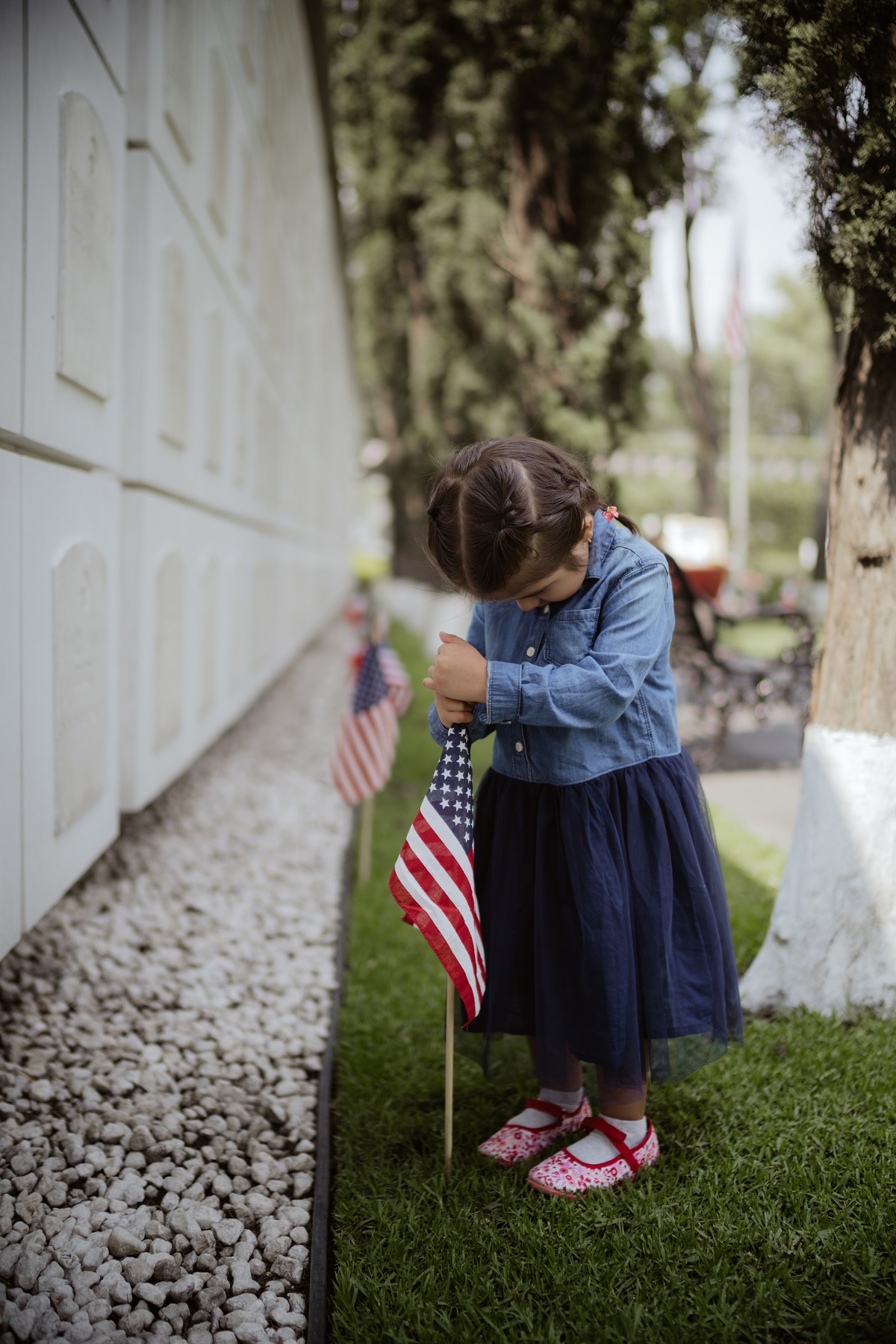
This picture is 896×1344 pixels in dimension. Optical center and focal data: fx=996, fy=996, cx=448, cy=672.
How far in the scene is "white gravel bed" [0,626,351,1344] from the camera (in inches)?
74.9

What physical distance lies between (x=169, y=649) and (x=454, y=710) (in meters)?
2.33

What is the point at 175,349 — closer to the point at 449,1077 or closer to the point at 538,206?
the point at 449,1077

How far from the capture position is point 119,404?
3.30m

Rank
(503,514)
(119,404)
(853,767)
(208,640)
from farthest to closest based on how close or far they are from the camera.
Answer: (208,640) → (119,404) → (853,767) → (503,514)

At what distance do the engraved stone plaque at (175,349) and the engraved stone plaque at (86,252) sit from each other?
61cm

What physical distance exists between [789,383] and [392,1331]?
198 ft

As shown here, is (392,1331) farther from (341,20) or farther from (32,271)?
(341,20)

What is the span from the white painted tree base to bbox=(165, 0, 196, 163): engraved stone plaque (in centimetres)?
328

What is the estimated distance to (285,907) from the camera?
399 cm

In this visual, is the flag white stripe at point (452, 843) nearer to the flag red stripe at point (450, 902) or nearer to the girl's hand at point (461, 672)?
the flag red stripe at point (450, 902)

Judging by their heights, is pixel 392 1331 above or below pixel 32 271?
below

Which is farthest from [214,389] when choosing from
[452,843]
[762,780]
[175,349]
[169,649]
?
[762,780]

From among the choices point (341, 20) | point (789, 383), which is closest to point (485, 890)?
point (341, 20)

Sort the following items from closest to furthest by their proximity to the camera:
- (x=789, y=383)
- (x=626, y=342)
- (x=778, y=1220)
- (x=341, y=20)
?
(x=778, y=1220) < (x=626, y=342) < (x=341, y=20) < (x=789, y=383)
